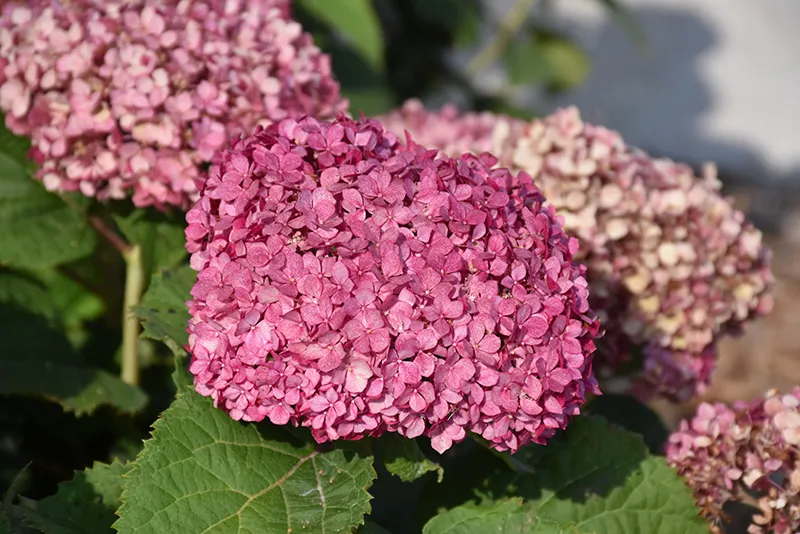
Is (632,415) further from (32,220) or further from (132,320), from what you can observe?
(32,220)

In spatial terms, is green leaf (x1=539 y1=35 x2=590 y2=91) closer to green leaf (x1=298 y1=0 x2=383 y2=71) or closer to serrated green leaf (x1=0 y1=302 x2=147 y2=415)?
green leaf (x1=298 y1=0 x2=383 y2=71)

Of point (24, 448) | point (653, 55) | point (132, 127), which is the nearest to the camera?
point (132, 127)

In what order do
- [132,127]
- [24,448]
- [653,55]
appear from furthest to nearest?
[653,55], [24,448], [132,127]

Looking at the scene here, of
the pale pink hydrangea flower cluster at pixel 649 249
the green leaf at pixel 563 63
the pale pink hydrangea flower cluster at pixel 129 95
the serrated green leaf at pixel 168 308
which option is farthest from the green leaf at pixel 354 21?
the green leaf at pixel 563 63

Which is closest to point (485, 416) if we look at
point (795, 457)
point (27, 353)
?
point (795, 457)

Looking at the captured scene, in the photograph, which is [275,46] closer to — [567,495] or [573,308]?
[573,308]

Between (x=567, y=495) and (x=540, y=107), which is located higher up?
(x=540, y=107)

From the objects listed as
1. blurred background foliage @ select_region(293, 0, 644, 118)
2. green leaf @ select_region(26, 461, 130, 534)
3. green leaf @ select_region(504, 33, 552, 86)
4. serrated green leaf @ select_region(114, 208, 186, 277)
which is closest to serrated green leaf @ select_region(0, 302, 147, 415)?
green leaf @ select_region(26, 461, 130, 534)
